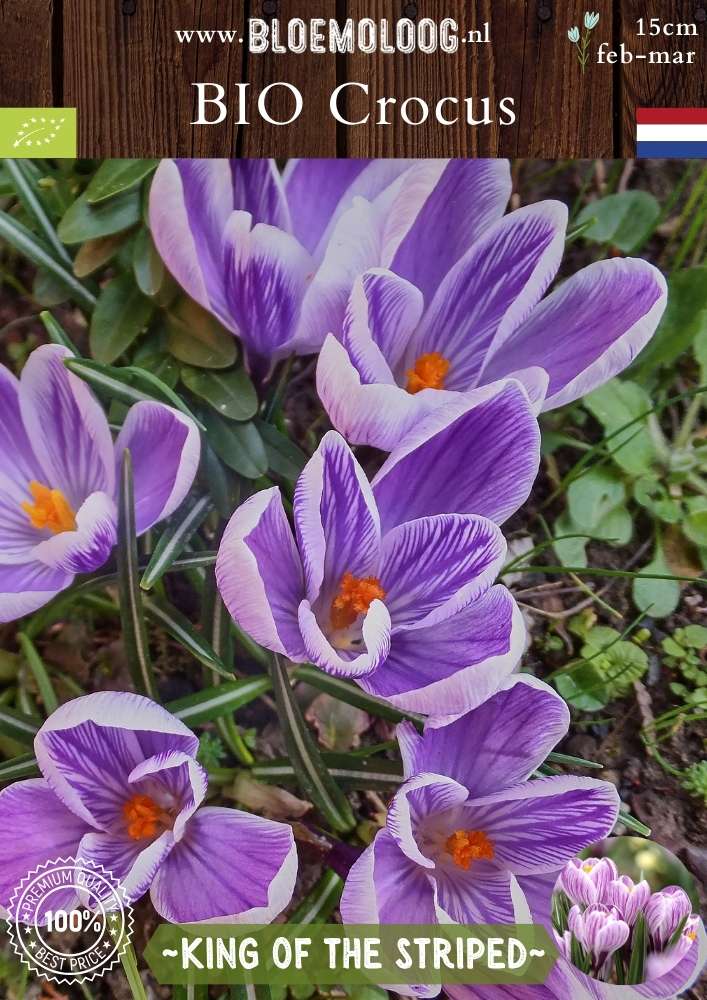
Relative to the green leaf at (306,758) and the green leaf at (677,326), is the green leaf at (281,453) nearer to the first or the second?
the green leaf at (306,758)

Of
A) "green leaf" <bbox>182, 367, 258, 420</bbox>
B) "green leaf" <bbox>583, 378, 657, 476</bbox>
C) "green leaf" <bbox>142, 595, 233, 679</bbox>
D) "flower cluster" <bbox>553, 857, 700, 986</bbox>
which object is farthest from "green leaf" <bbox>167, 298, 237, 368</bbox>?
"flower cluster" <bbox>553, 857, 700, 986</bbox>

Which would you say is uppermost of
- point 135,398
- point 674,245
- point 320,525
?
point 674,245

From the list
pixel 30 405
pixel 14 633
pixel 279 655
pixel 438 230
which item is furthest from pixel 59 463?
pixel 438 230

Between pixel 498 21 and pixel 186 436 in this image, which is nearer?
pixel 186 436

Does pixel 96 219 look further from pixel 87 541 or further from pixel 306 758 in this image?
pixel 306 758

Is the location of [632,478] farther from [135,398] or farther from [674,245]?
[135,398]

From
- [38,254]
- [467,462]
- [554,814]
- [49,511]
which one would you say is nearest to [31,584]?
[49,511]

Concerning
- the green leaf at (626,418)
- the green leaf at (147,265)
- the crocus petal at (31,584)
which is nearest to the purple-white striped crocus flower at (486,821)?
the green leaf at (626,418)

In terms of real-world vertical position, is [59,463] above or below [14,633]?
above
